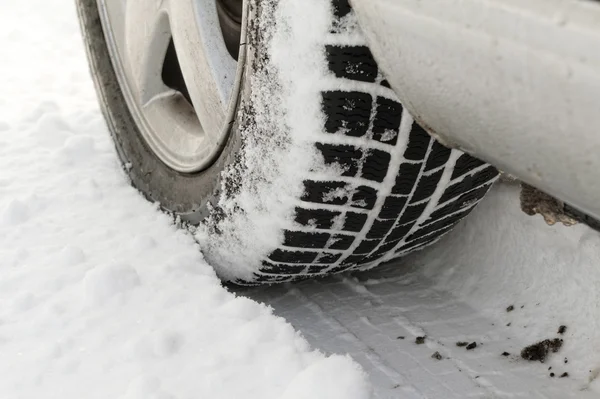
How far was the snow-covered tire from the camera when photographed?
1000 millimetres

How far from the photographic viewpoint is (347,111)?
101 centimetres

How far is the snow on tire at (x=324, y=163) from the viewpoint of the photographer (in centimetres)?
100

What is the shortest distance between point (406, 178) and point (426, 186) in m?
0.06

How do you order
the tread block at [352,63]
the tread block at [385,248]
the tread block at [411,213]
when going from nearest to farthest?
the tread block at [352,63] < the tread block at [411,213] < the tread block at [385,248]

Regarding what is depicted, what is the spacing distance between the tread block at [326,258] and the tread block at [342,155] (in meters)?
0.24

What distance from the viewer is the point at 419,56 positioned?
0.77 metres

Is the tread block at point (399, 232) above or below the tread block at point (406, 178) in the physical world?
below

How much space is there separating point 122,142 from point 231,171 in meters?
0.57

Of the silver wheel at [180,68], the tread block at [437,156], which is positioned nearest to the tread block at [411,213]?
the tread block at [437,156]

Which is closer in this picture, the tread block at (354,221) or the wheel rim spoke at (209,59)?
the tread block at (354,221)

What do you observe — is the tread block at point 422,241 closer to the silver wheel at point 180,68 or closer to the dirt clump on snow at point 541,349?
the dirt clump on snow at point 541,349

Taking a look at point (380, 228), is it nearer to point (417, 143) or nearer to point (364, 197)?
point (364, 197)

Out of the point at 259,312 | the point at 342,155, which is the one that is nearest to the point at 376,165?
the point at 342,155

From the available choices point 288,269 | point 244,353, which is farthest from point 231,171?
point 244,353
